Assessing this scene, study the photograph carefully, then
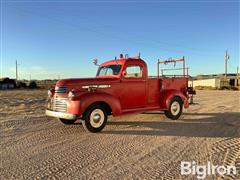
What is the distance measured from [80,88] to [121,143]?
2109 mm

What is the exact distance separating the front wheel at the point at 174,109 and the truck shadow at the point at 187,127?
0.24m

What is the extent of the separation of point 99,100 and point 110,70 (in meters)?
1.80

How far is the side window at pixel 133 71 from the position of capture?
7.75 metres

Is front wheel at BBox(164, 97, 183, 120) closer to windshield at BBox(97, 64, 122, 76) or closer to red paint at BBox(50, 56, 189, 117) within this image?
red paint at BBox(50, 56, 189, 117)

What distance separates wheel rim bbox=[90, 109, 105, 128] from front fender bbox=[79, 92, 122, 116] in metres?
0.30

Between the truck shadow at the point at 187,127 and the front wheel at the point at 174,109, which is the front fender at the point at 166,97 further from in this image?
the truck shadow at the point at 187,127

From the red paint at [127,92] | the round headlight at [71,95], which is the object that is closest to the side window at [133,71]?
the red paint at [127,92]

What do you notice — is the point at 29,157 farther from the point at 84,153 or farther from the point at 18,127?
the point at 18,127

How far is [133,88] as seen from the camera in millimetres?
7727

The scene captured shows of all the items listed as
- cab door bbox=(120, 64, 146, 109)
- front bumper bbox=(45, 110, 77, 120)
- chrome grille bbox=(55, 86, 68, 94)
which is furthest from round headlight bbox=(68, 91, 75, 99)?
cab door bbox=(120, 64, 146, 109)

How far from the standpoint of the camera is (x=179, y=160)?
4445 millimetres

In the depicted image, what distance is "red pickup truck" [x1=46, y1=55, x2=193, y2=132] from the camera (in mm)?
6473

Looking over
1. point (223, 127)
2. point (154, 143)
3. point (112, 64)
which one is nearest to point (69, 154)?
point (154, 143)

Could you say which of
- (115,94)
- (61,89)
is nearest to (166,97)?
(115,94)
